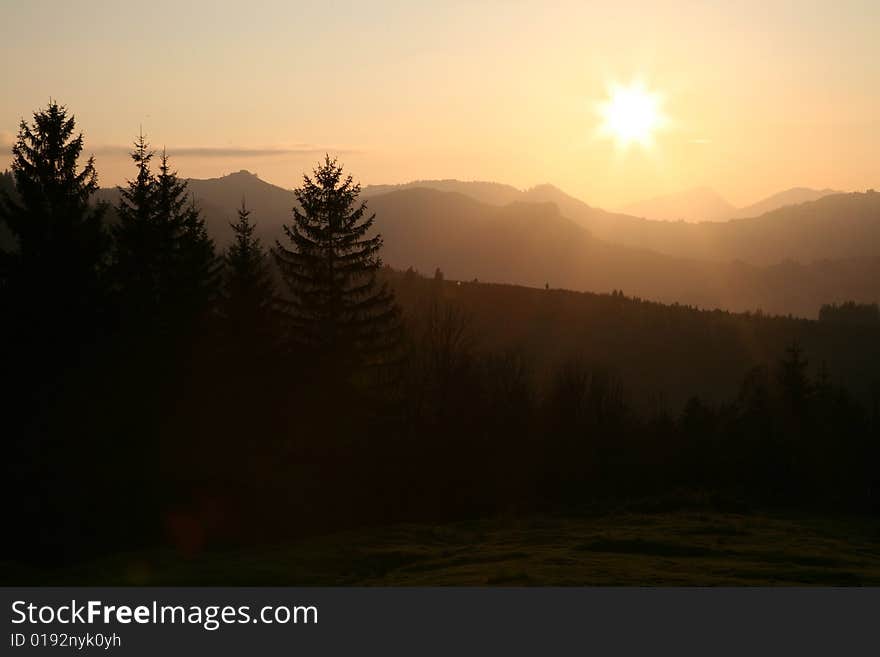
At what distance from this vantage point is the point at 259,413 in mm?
47875

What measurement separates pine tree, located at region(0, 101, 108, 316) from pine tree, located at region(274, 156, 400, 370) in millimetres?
11532

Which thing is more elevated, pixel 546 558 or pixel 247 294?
pixel 247 294

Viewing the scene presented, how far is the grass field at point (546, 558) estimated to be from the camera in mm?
24500

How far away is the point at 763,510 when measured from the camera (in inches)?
1759

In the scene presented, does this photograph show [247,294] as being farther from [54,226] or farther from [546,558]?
[546,558]

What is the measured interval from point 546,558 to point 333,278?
24.0m

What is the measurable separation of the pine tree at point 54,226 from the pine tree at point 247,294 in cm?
1004

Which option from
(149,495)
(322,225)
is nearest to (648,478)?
(322,225)

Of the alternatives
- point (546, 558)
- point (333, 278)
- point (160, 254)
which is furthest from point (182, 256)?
point (546, 558)

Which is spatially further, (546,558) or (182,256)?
(182,256)

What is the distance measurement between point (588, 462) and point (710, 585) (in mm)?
33152

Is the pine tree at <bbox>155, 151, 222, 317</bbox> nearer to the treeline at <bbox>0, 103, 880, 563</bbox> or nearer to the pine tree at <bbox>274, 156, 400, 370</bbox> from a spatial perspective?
the treeline at <bbox>0, 103, 880, 563</bbox>

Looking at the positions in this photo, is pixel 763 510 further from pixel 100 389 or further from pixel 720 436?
pixel 100 389

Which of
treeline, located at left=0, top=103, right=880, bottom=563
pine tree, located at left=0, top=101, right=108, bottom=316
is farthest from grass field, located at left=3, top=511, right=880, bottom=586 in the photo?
pine tree, located at left=0, top=101, right=108, bottom=316
